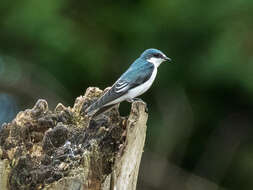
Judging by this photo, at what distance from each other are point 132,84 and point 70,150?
1.81 meters

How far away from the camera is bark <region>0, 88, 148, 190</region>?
395 centimetres

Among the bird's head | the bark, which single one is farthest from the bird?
the bark

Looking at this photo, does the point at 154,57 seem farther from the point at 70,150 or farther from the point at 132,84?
the point at 70,150

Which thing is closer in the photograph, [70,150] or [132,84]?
[70,150]

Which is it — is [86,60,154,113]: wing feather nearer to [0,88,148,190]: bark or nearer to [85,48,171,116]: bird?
[85,48,171,116]: bird

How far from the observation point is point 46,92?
8.60m

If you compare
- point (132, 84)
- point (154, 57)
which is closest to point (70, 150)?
point (132, 84)

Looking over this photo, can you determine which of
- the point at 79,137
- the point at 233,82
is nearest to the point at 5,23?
the point at 233,82

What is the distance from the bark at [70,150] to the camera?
12.9 ft

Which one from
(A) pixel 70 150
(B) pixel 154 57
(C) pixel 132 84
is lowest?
(A) pixel 70 150

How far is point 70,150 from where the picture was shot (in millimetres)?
4129

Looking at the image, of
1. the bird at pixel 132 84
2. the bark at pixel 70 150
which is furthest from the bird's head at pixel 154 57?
the bark at pixel 70 150

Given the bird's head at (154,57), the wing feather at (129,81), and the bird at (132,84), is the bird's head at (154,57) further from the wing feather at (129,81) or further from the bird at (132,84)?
the wing feather at (129,81)

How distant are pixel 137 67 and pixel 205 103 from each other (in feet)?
9.20
